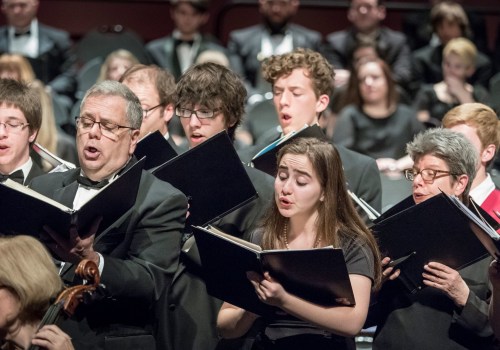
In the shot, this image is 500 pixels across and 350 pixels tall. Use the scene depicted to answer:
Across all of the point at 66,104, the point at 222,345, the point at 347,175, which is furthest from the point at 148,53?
the point at 222,345

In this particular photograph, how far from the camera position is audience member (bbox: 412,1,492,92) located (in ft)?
27.5

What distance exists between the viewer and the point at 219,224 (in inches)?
170

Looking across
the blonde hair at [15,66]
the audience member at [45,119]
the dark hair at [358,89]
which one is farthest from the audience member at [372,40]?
the blonde hair at [15,66]

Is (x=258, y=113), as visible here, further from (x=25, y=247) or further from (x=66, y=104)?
(x=25, y=247)

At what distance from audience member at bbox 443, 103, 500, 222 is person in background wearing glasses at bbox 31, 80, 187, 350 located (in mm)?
1301

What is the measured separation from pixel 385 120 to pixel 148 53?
2.24 m

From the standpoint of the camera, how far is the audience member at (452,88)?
768 centimetres

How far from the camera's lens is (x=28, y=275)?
10.5ft

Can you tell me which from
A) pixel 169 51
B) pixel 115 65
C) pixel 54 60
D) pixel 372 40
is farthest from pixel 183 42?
pixel 372 40

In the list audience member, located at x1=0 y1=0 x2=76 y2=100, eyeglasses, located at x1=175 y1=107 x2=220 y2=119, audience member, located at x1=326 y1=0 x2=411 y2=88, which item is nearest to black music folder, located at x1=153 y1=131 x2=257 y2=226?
eyeglasses, located at x1=175 y1=107 x2=220 y2=119

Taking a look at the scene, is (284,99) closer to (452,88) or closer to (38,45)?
(452,88)

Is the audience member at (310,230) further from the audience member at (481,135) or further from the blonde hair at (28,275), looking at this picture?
the audience member at (481,135)

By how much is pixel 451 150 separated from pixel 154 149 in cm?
122

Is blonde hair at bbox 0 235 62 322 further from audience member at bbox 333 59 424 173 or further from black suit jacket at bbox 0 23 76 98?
black suit jacket at bbox 0 23 76 98
